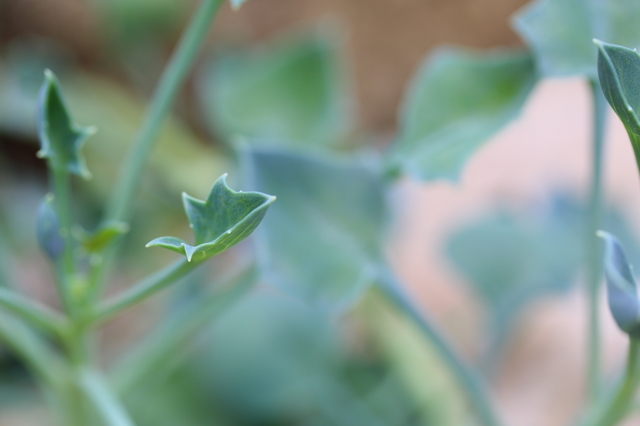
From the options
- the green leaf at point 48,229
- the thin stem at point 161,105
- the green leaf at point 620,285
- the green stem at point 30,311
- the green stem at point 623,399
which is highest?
the thin stem at point 161,105

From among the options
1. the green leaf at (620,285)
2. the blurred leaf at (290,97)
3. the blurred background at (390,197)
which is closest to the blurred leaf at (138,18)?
the blurred background at (390,197)

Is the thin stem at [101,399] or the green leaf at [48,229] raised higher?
the green leaf at [48,229]

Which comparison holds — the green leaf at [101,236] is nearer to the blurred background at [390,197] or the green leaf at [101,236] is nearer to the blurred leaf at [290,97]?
the blurred background at [390,197]

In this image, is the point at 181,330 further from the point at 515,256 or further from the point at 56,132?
the point at 515,256

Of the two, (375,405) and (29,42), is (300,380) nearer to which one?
(375,405)

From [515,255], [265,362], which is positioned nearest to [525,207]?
[515,255]

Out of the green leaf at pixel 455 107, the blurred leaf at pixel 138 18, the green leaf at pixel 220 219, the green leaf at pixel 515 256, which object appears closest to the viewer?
the green leaf at pixel 220 219

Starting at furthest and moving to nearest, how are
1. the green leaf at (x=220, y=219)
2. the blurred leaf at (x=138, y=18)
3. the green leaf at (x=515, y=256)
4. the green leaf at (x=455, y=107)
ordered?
the blurred leaf at (x=138, y=18) < the green leaf at (x=515, y=256) < the green leaf at (x=455, y=107) < the green leaf at (x=220, y=219)

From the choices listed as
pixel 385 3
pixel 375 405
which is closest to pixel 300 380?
pixel 375 405
